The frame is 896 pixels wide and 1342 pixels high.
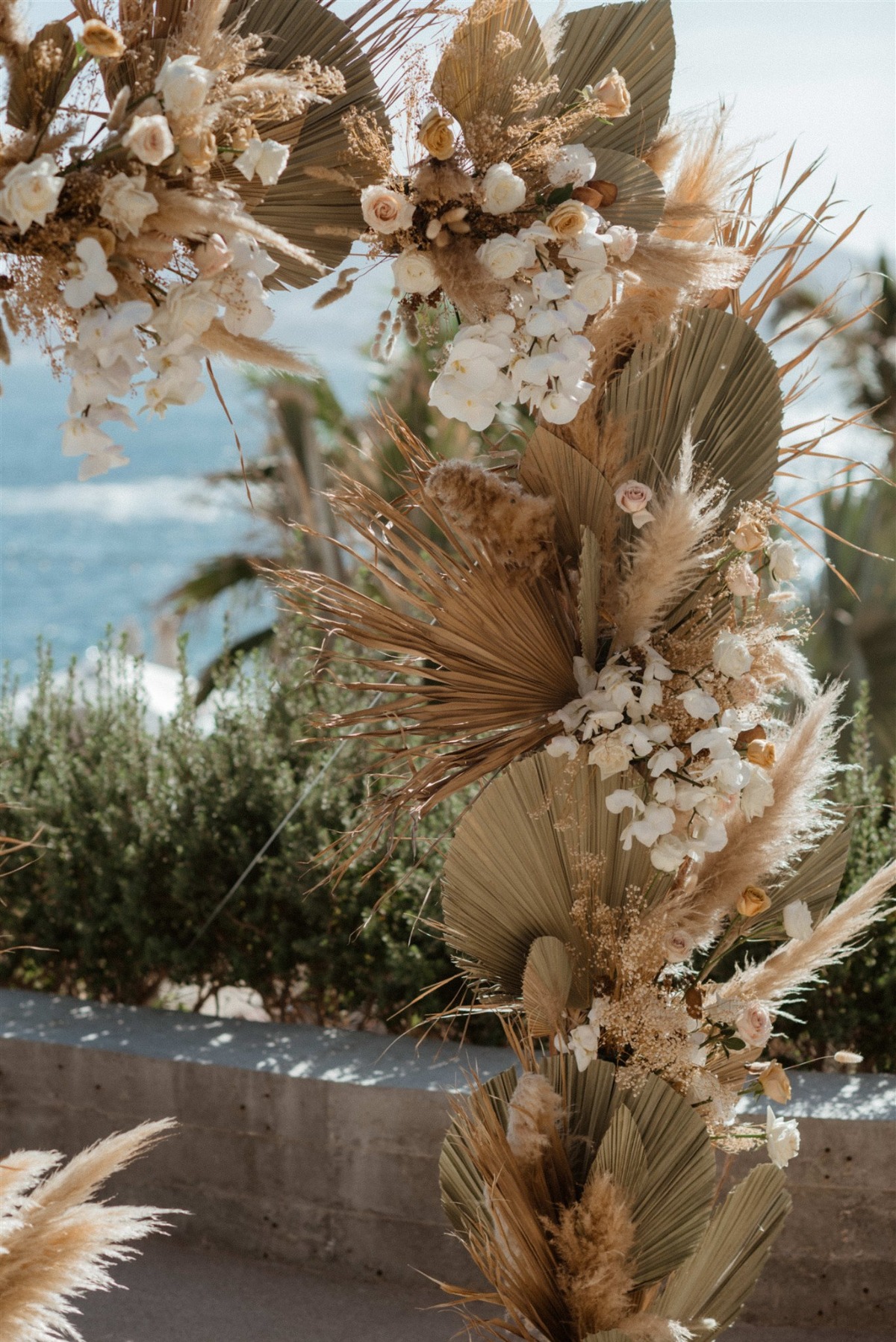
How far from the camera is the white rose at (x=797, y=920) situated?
1.74 metres

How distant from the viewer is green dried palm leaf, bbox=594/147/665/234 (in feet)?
5.32

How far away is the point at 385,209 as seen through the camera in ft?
4.97

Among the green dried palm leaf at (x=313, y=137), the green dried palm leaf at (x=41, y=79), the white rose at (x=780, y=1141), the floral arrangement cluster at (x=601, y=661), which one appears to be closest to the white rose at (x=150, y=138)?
the green dried palm leaf at (x=41, y=79)

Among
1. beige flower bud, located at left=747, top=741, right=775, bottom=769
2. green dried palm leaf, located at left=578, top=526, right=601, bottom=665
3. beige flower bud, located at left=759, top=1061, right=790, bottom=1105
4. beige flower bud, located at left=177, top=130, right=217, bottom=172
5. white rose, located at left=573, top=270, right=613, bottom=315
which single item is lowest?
beige flower bud, located at left=759, top=1061, right=790, bottom=1105

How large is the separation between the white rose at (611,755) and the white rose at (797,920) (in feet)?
1.16

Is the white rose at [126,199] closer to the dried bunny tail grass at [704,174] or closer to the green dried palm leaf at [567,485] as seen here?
the green dried palm leaf at [567,485]

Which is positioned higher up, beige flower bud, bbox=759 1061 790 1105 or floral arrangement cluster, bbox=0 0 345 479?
floral arrangement cluster, bbox=0 0 345 479

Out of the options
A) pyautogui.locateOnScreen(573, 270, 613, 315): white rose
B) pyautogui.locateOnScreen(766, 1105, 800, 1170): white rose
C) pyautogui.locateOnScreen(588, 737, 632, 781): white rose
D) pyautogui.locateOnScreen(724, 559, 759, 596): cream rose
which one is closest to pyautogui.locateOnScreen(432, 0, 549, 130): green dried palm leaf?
pyautogui.locateOnScreen(573, 270, 613, 315): white rose

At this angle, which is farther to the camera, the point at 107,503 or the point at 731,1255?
the point at 107,503

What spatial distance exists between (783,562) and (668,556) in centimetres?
25

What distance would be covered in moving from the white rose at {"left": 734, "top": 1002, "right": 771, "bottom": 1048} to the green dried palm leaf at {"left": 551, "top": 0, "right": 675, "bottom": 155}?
1184 mm

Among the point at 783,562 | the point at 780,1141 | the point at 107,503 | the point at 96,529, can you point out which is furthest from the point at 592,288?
the point at 107,503

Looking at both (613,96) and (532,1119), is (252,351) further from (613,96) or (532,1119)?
(532,1119)

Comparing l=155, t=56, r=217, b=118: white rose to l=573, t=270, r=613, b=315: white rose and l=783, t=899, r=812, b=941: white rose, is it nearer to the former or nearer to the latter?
l=573, t=270, r=613, b=315: white rose
